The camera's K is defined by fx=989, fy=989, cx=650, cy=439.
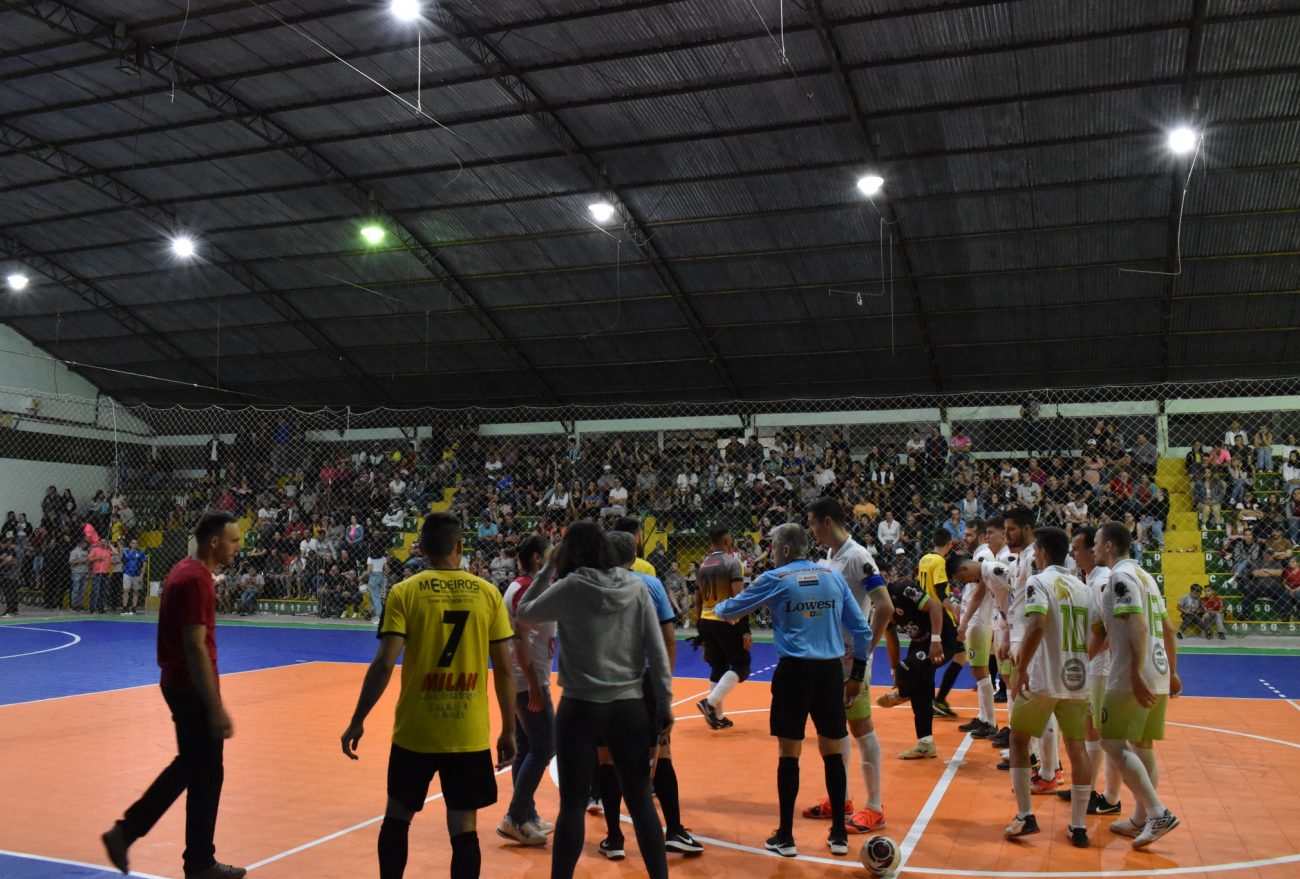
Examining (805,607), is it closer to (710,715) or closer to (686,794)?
(686,794)

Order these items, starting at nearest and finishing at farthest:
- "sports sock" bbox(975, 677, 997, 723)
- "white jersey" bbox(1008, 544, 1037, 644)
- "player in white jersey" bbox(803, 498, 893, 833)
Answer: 1. "player in white jersey" bbox(803, 498, 893, 833)
2. "white jersey" bbox(1008, 544, 1037, 644)
3. "sports sock" bbox(975, 677, 997, 723)

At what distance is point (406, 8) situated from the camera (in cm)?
1712

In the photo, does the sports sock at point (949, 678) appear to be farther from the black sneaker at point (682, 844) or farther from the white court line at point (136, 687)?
the white court line at point (136, 687)

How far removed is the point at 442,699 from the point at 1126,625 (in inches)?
177

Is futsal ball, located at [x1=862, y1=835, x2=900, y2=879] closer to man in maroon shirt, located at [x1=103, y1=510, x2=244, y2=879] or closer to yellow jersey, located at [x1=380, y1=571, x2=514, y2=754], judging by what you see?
yellow jersey, located at [x1=380, y1=571, x2=514, y2=754]

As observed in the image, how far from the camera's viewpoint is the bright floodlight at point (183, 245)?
26.0m

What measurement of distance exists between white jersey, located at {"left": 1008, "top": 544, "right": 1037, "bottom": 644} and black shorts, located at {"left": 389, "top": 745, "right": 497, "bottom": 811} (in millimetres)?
4642

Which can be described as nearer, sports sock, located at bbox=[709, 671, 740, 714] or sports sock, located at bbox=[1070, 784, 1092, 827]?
sports sock, located at bbox=[1070, 784, 1092, 827]

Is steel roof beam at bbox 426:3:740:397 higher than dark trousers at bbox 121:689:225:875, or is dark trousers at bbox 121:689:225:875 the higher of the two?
steel roof beam at bbox 426:3:740:397

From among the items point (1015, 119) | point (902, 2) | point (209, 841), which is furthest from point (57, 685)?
point (1015, 119)

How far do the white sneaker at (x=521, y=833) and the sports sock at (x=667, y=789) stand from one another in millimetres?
895

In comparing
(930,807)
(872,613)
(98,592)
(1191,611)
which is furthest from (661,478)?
(872,613)

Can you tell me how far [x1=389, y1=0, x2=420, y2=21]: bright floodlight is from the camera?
1700cm

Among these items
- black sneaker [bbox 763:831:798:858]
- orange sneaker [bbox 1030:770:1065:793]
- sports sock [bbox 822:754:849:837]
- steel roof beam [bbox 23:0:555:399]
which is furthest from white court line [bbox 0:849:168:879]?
steel roof beam [bbox 23:0:555:399]
